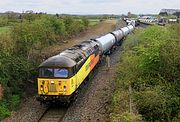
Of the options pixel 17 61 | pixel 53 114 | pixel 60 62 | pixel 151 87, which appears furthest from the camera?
pixel 17 61

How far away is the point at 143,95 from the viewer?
1783cm

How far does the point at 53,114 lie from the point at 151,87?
5425mm

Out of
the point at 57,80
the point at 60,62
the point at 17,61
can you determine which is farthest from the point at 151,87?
the point at 17,61

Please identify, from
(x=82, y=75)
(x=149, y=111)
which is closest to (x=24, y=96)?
(x=82, y=75)

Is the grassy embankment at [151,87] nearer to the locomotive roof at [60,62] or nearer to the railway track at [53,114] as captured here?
the railway track at [53,114]

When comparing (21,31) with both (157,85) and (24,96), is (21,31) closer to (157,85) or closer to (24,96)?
(24,96)

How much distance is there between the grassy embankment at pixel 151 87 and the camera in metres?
17.2

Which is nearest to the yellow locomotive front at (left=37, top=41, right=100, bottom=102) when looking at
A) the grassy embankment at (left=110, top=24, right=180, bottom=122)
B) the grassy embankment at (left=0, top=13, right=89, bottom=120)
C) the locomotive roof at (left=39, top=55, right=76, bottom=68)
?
the locomotive roof at (left=39, top=55, right=76, bottom=68)

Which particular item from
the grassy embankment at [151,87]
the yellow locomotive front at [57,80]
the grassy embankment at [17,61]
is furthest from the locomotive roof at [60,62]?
the grassy embankment at [17,61]

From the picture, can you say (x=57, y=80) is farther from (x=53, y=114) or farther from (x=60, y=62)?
(x=53, y=114)

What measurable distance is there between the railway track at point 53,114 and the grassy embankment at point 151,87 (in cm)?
283

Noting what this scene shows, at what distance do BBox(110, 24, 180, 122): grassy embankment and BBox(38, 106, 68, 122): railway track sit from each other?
9.27 ft

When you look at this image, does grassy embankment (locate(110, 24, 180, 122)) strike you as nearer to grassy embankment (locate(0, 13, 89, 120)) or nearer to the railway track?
the railway track

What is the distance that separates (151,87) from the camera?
733 inches
